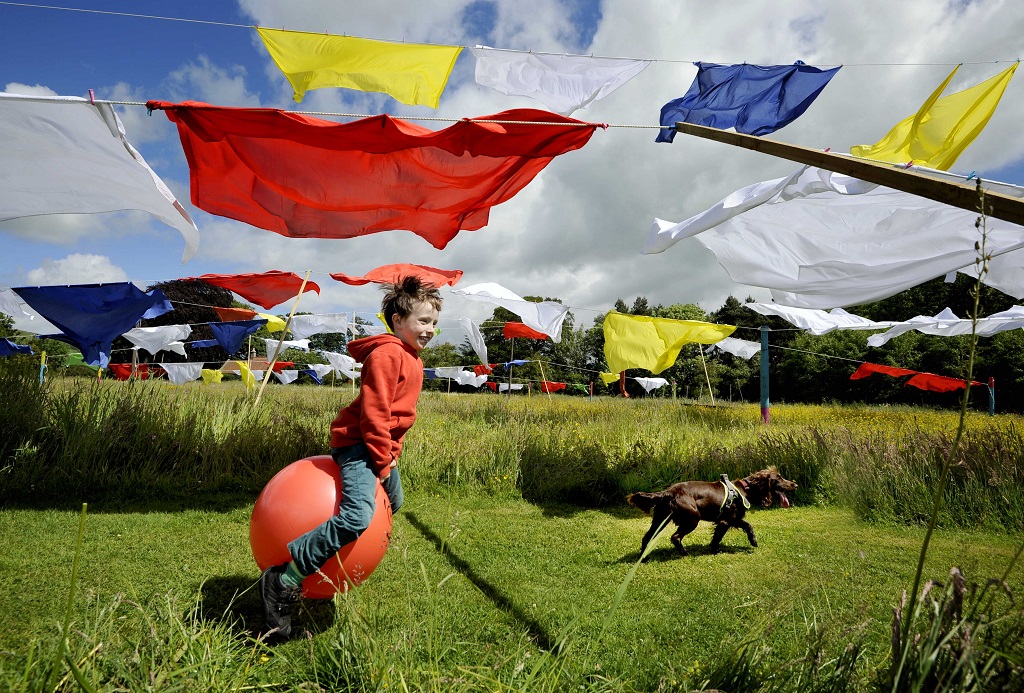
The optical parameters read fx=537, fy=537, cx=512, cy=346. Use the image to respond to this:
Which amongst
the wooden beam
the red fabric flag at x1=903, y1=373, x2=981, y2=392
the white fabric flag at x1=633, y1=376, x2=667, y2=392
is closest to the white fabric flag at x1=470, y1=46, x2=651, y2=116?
the wooden beam

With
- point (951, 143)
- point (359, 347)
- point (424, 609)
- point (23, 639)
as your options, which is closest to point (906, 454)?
point (951, 143)

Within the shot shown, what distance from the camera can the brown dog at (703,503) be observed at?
168 inches

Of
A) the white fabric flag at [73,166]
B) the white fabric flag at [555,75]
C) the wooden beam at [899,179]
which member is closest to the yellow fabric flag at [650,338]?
the white fabric flag at [555,75]

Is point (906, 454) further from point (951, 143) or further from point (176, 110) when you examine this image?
point (176, 110)

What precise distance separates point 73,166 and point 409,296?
3482 millimetres

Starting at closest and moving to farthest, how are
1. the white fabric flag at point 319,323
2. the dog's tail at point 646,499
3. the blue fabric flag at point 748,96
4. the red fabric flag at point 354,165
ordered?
the dog's tail at point 646,499
the red fabric flag at point 354,165
the blue fabric flag at point 748,96
the white fabric flag at point 319,323

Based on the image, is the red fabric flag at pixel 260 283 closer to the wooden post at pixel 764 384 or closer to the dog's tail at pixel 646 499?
the dog's tail at pixel 646 499

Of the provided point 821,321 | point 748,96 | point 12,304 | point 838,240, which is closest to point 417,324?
point 748,96

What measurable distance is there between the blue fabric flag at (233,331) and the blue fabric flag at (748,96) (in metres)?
11.7

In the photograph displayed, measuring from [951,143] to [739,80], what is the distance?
6.11 ft

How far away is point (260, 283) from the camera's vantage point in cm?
1093

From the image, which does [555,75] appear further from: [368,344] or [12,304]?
[12,304]

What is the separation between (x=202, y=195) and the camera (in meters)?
5.07

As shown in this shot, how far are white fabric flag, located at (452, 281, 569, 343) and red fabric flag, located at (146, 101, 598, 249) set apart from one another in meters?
6.89
